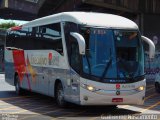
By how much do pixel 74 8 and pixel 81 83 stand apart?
25414 mm

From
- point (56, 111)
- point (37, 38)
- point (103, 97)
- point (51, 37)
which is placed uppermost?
point (51, 37)

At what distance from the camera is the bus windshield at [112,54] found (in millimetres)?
14539

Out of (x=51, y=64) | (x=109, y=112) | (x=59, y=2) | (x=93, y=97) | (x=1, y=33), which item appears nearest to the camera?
(x=93, y=97)

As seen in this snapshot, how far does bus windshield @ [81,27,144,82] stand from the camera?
14.5 metres

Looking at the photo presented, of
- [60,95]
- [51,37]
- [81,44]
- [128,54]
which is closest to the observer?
[81,44]

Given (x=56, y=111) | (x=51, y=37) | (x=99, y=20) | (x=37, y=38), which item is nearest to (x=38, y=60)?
(x=37, y=38)

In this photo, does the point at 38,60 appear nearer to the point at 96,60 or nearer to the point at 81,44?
the point at 96,60

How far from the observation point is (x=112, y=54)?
14.7 meters

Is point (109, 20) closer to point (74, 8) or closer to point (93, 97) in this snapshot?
point (93, 97)

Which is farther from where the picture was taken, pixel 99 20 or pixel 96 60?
pixel 99 20

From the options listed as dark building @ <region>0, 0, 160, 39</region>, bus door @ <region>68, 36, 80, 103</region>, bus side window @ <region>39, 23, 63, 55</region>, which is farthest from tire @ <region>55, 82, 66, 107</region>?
dark building @ <region>0, 0, 160, 39</region>

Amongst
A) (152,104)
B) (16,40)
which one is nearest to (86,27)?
(152,104)

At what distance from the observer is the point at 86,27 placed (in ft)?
48.7

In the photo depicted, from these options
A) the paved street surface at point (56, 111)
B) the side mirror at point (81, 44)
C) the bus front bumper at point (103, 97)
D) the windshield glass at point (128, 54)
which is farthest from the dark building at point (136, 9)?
the side mirror at point (81, 44)
